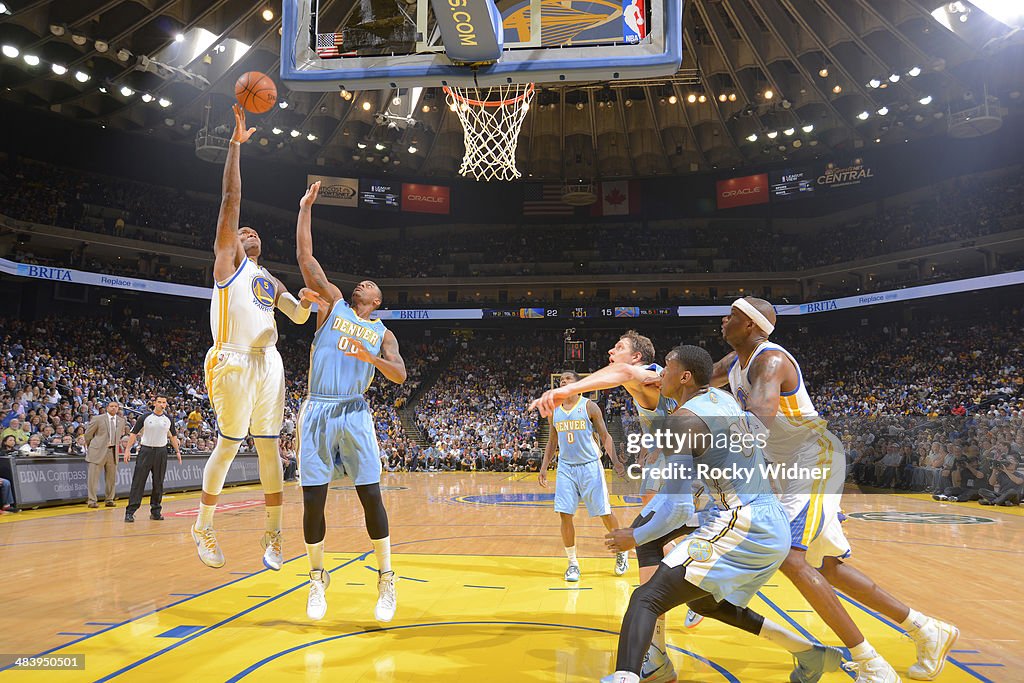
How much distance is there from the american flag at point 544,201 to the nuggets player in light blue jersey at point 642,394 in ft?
97.1

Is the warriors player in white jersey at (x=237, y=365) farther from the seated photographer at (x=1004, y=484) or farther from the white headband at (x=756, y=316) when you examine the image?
the seated photographer at (x=1004, y=484)

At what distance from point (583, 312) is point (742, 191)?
30.7 feet

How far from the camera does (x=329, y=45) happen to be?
552 cm

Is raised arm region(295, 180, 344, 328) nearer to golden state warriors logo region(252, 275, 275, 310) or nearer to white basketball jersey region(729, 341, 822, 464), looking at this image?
golden state warriors logo region(252, 275, 275, 310)

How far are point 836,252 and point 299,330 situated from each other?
87.6 ft

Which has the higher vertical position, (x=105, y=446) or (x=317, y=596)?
(x=105, y=446)

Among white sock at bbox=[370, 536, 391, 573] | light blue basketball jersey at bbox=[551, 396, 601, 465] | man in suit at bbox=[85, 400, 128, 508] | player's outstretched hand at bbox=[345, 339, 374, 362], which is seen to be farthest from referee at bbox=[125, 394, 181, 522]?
player's outstretched hand at bbox=[345, 339, 374, 362]

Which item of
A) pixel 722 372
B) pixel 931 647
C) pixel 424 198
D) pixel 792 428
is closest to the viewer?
pixel 792 428

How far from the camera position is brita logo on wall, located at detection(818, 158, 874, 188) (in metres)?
29.5

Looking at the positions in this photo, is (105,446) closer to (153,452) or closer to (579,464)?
(153,452)

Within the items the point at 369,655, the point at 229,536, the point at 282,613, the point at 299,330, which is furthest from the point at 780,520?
the point at 299,330

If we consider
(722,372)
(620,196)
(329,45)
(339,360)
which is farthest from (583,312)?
(722,372)

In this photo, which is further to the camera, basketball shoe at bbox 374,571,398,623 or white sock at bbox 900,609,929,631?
basketball shoe at bbox 374,571,398,623

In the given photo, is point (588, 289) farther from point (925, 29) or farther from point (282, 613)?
point (282, 613)
